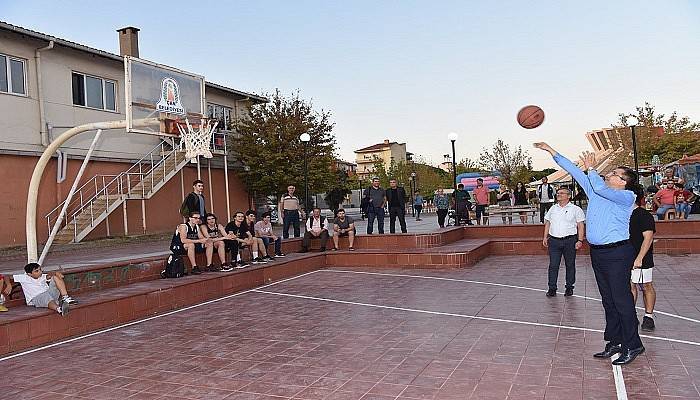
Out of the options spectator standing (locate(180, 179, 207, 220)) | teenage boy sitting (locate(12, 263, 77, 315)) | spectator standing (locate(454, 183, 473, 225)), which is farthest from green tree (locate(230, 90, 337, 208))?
teenage boy sitting (locate(12, 263, 77, 315))

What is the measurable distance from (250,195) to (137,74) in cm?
1600

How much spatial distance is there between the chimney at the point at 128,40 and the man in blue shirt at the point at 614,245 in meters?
20.8

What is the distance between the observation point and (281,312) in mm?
8836

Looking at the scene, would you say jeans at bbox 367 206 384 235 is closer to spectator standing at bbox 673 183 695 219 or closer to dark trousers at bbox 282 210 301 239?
dark trousers at bbox 282 210 301 239

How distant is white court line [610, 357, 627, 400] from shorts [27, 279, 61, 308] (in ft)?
22.4

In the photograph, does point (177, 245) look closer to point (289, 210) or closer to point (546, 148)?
point (289, 210)

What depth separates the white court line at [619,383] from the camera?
15.0 feet

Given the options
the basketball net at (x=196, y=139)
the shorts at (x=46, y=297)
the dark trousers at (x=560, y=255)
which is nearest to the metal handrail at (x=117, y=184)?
the basketball net at (x=196, y=139)

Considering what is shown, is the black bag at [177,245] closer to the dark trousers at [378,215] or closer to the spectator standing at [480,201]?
the dark trousers at [378,215]

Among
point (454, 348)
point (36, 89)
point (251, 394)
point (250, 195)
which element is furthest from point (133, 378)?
point (250, 195)

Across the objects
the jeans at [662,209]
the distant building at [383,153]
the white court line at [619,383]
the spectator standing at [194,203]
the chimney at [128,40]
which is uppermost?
the distant building at [383,153]

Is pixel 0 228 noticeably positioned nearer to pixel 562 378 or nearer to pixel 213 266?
pixel 213 266

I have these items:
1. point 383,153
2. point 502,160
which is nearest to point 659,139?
point 502,160

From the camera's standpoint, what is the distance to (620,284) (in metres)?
5.34
